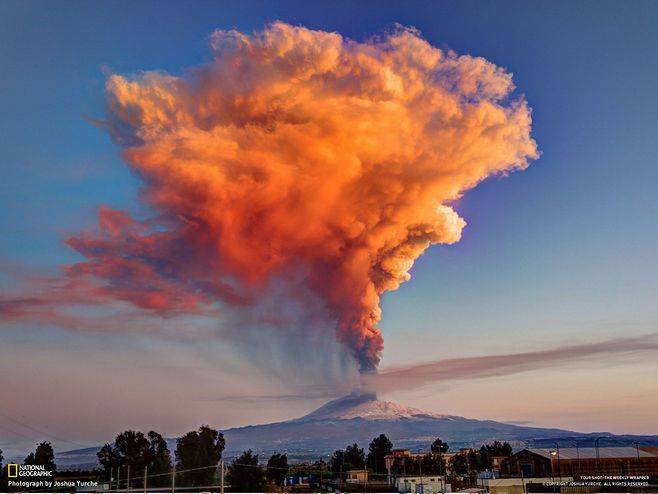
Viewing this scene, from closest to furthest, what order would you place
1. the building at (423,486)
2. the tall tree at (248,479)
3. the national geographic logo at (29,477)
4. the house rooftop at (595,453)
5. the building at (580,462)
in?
the building at (423,486)
the national geographic logo at (29,477)
the building at (580,462)
the house rooftop at (595,453)
the tall tree at (248,479)

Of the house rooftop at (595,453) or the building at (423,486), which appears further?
the house rooftop at (595,453)

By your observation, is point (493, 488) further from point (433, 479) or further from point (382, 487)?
point (382, 487)

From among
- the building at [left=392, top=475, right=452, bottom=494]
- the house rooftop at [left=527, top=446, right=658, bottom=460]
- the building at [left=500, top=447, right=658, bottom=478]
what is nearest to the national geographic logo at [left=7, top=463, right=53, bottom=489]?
the building at [left=392, top=475, right=452, bottom=494]

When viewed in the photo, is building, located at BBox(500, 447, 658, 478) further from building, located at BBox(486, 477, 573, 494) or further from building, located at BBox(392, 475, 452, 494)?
building, located at BBox(392, 475, 452, 494)

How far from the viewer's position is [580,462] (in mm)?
144625

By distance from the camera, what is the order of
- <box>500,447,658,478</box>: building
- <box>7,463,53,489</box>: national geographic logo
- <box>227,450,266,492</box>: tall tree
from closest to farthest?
1. <box>7,463,53,489</box>: national geographic logo
2. <box>500,447,658,478</box>: building
3. <box>227,450,266,492</box>: tall tree

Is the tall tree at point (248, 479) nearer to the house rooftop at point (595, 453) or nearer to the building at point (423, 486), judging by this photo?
→ the building at point (423, 486)

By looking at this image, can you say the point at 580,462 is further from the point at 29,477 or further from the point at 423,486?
the point at 29,477

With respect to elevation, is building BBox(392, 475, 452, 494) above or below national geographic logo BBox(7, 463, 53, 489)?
below

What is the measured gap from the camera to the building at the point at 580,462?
143875mm

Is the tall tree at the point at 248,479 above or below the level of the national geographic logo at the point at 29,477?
below

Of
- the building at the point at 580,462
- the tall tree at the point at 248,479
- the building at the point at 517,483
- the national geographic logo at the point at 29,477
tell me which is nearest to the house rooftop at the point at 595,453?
the building at the point at 580,462

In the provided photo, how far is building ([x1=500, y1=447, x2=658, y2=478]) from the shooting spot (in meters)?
144

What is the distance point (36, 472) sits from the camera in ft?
411
